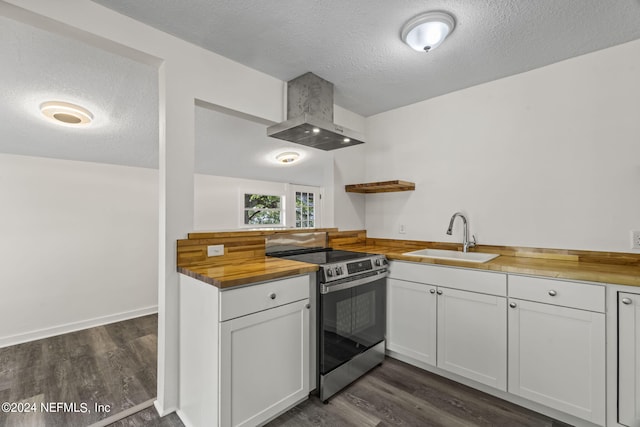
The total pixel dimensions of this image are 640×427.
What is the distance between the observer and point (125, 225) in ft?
11.0

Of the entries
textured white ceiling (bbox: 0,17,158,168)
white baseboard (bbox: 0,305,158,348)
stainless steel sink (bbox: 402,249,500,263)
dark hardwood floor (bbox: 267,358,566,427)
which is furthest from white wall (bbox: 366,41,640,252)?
white baseboard (bbox: 0,305,158,348)

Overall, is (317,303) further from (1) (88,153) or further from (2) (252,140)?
(1) (88,153)

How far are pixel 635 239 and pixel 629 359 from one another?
0.82 m

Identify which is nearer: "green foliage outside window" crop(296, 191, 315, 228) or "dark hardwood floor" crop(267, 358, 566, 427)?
"dark hardwood floor" crop(267, 358, 566, 427)

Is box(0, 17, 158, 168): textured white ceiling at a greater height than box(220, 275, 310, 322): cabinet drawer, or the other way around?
box(0, 17, 158, 168): textured white ceiling

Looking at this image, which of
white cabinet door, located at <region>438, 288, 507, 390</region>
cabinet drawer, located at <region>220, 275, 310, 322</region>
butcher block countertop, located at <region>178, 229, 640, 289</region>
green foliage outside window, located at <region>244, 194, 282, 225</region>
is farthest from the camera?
green foliage outside window, located at <region>244, 194, 282, 225</region>

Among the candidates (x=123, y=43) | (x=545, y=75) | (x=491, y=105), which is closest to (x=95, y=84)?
(x=123, y=43)

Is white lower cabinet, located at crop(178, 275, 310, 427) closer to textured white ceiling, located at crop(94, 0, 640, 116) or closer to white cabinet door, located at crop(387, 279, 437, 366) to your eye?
white cabinet door, located at crop(387, 279, 437, 366)

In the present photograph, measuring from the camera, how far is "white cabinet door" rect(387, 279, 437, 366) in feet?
6.71

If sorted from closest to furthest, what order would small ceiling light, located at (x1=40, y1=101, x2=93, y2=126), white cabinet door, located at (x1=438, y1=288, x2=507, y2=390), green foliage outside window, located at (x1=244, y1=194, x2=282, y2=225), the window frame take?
white cabinet door, located at (x1=438, y1=288, x2=507, y2=390)
small ceiling light, located at (x1=40, y1=101, x2=93, y2=126)
the window frame
green foliage outside window, located at (x1=244, y1=194, x2=282, y2=225)

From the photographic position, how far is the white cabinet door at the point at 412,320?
6.71 feet

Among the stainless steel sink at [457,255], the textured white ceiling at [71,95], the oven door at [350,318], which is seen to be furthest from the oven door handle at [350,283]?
the textured white ceiling at [71,95]

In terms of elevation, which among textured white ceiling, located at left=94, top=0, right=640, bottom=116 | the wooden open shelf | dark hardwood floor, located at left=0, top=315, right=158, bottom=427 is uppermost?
textured white ceiling, located at left=94, top=0, right=640, bottom=116

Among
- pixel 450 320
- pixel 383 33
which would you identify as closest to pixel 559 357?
pixel 450 320
